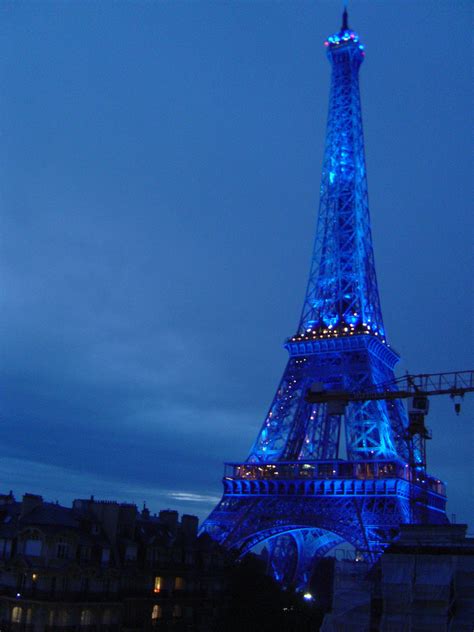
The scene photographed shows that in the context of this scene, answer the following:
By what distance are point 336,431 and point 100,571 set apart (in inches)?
1853

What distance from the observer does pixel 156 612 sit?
162 ft

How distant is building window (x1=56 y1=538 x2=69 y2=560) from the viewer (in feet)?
143

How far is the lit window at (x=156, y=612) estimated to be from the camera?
48.8m

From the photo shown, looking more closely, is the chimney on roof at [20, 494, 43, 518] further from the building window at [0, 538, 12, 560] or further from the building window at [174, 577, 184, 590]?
the building window at [174, 577, 184, 590]

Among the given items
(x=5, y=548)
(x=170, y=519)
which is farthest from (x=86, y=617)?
(x=170, y=519)

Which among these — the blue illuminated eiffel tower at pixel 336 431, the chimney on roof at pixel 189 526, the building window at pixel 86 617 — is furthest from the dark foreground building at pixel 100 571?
the blue illuminated eiffel tower at pixel 336 431

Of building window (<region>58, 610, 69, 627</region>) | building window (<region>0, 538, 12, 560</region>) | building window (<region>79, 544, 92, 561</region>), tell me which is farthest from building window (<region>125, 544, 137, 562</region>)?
building window (<region>0, 538, 12, 560</region>)

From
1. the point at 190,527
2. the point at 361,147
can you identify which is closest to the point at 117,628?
the point at 190,527

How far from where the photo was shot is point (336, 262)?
273ft

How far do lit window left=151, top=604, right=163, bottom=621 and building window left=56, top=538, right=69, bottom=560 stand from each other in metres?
8.74

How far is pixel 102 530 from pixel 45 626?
346 inches

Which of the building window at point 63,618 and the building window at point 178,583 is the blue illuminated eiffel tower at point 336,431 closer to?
the building window at point 178,583

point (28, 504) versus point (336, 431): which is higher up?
point (336, 431)

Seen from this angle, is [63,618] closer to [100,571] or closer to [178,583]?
[100,571]
